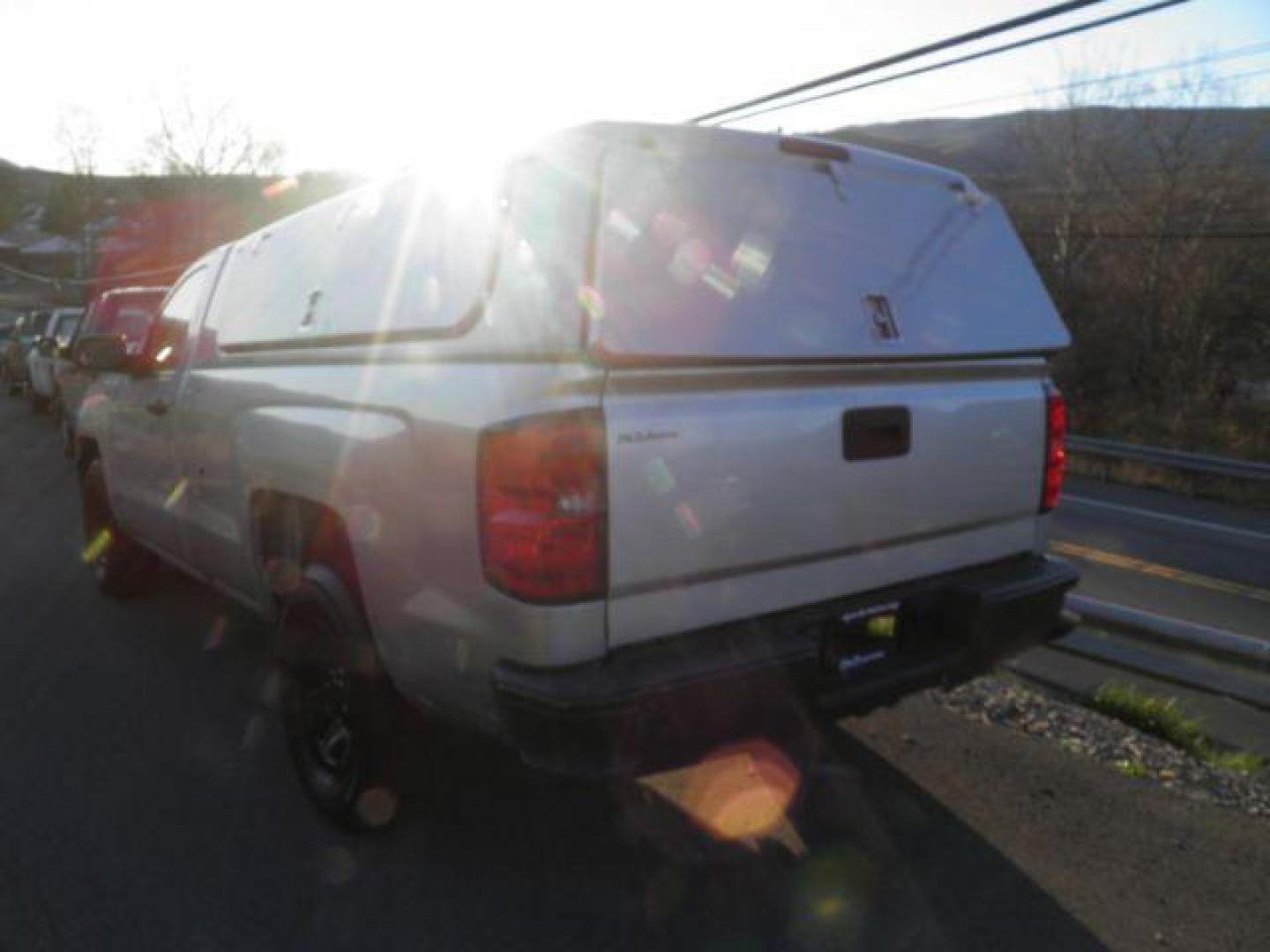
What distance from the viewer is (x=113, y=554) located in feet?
21.4

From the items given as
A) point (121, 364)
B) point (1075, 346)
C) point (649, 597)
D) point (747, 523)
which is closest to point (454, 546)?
point (649, 597)

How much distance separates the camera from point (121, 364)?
5348mm

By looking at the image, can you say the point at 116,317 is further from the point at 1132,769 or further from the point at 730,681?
the point at 1132,769

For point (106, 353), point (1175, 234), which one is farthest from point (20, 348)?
point (1175, 234)

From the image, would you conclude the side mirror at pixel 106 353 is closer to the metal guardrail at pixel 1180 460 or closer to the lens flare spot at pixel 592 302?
the lens flare spot at pixel 592 302

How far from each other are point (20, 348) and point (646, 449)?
85.1 ft

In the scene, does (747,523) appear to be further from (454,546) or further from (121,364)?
(121,364)

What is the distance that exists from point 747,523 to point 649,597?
342 millimetres

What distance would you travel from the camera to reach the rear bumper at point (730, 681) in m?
2.61

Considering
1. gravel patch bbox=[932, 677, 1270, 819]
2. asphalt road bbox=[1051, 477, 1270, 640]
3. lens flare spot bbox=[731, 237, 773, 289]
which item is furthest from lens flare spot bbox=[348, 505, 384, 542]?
asphalt road bbox=[1051, 477, 1270, 640]

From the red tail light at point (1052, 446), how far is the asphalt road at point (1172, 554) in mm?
4497

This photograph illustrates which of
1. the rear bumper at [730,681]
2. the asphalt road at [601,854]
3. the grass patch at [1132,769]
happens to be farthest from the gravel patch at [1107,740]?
the rear bumper at [730,681]

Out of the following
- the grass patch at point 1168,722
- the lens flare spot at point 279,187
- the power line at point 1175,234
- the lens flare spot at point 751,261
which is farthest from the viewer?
the lens flare spot at point 279,187

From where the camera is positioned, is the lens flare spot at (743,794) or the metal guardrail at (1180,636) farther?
the metal guardrail at (1180,636)
